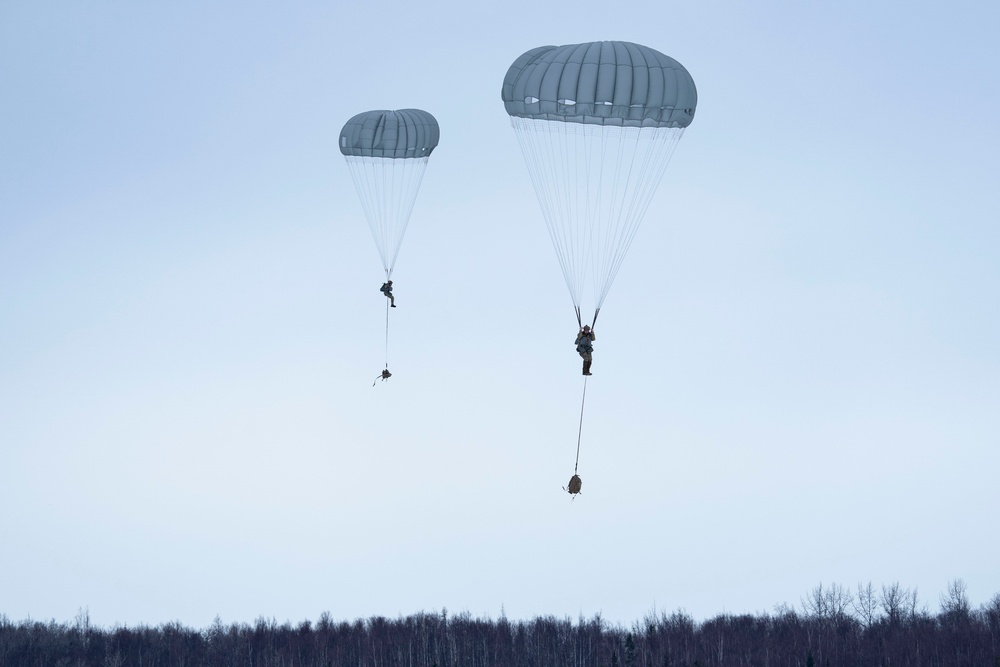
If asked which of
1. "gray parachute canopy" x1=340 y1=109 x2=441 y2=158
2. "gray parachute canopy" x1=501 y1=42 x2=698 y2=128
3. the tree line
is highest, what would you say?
"gray parachute canopy" x1=340 y1=109 x2=441 y2=158

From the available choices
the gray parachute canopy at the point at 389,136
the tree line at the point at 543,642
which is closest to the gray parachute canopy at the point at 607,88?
the gray parachute canopy at the point at 389,136

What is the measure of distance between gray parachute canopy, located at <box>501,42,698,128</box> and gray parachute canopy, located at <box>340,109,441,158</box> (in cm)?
1135

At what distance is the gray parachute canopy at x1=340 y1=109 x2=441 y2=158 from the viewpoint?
48.4m

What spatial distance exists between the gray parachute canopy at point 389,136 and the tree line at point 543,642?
50450 millimetres

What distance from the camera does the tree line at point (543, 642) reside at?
93000 millimetres

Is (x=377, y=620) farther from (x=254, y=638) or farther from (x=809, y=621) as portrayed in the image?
(x=809, y=621)

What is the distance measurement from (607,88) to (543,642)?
2848 inches

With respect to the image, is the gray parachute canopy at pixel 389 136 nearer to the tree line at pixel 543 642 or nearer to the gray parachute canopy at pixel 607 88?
the gray parachute canopy at pixel 607 88

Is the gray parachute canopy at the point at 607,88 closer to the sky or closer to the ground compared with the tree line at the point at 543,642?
closer to the sky

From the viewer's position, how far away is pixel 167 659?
10031 cm

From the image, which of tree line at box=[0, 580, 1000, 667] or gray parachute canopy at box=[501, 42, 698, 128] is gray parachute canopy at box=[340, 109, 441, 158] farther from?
tree line at box=[0, 580, 1000, 667]

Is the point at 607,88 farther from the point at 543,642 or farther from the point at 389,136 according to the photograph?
the point at 543,642

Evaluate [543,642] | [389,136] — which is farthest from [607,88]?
[543,642]

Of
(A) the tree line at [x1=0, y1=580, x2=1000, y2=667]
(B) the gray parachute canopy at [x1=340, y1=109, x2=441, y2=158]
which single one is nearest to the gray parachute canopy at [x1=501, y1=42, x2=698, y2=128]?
(B) the gray parachute canopy at [x1=340, y1=109, x2=441, y2=158]
